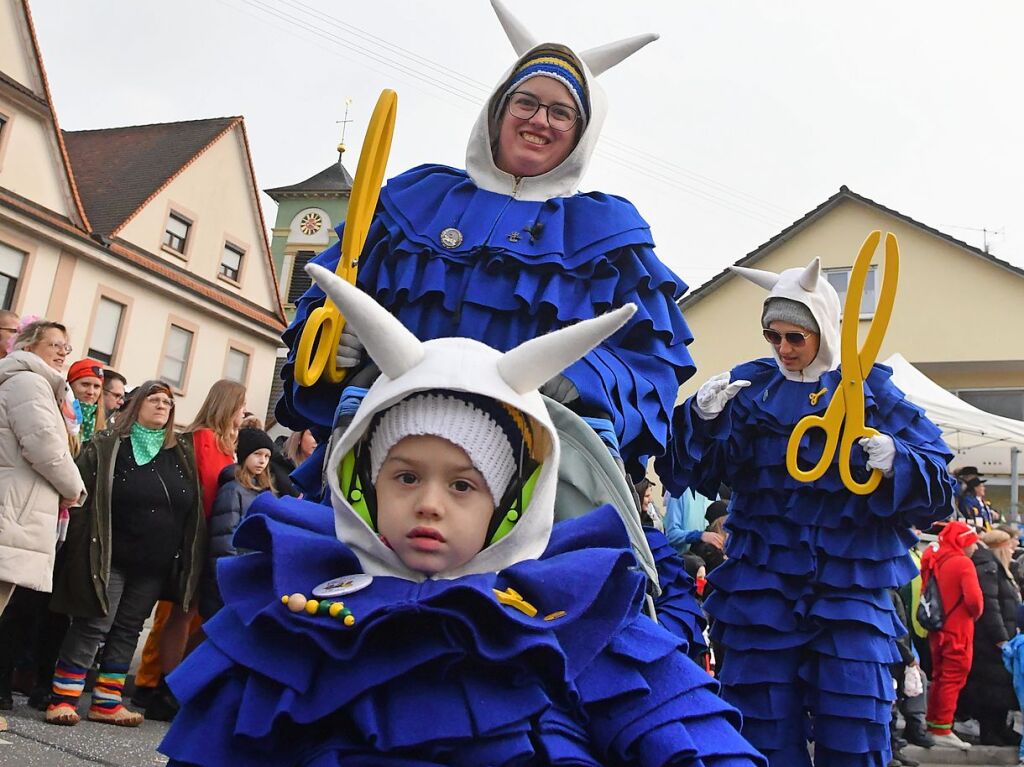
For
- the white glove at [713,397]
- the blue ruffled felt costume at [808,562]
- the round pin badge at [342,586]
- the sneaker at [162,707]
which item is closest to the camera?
the round pin badge at [342,586]

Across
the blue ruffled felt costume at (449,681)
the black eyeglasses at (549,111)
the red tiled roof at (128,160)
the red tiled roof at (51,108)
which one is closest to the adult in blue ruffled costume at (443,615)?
the blue ruffled felt costume at (449,681)

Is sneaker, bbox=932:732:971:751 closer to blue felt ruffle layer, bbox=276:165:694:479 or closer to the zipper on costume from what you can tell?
blue felt ruffle layer, bbox=276:165:694:479

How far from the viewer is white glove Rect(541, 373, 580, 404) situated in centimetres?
269

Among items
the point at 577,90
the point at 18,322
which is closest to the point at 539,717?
the point at 577,90

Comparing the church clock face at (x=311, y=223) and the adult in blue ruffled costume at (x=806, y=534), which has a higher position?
the church clock face at (x=311, y=223)

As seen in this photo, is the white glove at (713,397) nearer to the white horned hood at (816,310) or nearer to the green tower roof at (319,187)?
the white horned hood at (816,310)

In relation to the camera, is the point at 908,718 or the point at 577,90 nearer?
the point at 577,90

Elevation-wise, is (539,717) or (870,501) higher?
(870,501)

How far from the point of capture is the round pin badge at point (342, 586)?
1991 millimetres

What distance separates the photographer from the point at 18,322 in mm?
6109

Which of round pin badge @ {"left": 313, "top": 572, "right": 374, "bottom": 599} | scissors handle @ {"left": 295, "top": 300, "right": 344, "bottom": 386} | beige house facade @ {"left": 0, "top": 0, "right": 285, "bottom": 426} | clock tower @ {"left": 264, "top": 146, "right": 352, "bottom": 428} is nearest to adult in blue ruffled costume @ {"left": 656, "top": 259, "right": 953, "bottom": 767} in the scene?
scissors handle @ {"left": 295, "top": 300, "right": 344, "bottom": 386}

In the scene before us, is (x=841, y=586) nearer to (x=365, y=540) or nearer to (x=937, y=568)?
(x=365, y=540)

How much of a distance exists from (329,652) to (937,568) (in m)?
7.61

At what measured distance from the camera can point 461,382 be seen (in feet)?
6.94
